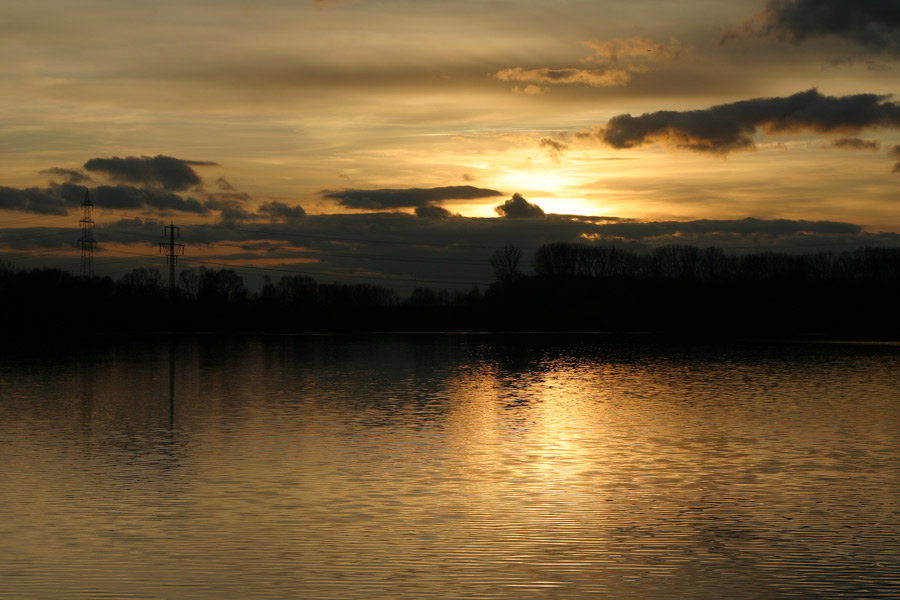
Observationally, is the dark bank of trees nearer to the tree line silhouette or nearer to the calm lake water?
the tree line silhouette

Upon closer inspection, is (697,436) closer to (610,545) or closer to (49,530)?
(610,545)

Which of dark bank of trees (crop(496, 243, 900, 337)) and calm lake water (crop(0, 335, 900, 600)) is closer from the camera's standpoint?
calm lake water (crop(0, 335, 900, 600))

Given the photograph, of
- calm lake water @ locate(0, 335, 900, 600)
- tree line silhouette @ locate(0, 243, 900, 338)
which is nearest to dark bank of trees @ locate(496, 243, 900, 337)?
tree line silhouette @ locate(0, 243, 900, 338)

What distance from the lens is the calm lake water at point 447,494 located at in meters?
10.5

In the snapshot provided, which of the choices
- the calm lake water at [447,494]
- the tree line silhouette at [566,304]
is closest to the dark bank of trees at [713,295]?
the tree line silhouette at [566,304]

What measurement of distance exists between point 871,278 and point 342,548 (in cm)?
12694

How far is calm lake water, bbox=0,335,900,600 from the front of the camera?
1052 centimetres

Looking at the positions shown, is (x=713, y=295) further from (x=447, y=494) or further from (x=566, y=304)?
(x=447, y=494)

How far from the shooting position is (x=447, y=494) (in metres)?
15.4

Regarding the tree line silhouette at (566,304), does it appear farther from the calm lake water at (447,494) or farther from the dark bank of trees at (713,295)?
the calm lake water at (447,494)

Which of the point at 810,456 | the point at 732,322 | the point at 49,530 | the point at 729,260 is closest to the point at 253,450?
the point at 49,530

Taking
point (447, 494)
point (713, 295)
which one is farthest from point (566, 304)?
point (447, 494)

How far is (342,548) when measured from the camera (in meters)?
11.8

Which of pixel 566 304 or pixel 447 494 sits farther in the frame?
pixel 566 304
